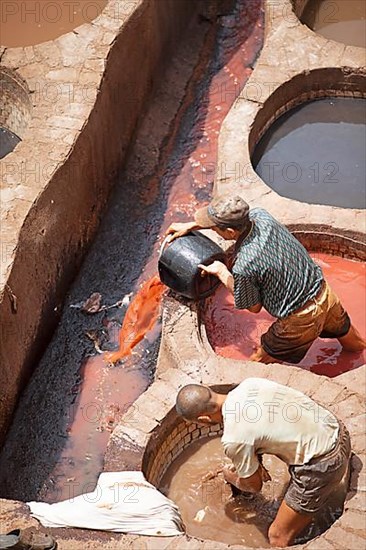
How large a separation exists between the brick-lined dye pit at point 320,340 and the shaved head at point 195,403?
1.70 m

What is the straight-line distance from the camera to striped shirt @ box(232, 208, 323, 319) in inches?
264

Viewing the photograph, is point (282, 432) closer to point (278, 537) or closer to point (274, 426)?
point (274, 426)

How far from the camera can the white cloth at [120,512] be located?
5.88m

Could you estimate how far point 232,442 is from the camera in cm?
577

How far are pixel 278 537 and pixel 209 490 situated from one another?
72 cm

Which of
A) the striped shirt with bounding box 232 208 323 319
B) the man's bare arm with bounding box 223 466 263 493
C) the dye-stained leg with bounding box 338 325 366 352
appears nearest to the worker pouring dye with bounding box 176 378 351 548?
the man's bare arm with bounding box 223 466 263 493

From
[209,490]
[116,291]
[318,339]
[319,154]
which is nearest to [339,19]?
[319,154]

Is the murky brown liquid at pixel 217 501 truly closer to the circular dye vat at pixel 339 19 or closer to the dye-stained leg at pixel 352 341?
the dye-stained leg at pixel 352 341

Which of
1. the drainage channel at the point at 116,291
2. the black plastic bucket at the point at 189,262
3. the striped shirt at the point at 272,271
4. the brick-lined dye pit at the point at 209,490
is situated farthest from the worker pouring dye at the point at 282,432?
the drainage channel at the point at 116,291

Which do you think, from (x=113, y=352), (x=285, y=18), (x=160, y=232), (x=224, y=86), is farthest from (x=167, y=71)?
(x=113, y=352)

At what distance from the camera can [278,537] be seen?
6.19 metres

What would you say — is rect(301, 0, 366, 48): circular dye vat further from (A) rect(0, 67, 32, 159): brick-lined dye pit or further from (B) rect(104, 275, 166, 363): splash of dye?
(B) rect(104, 275, 166, 363): splash of dye

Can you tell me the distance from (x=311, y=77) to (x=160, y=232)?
80.6 inches

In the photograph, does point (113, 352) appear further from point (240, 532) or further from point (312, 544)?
point (312, 544)
